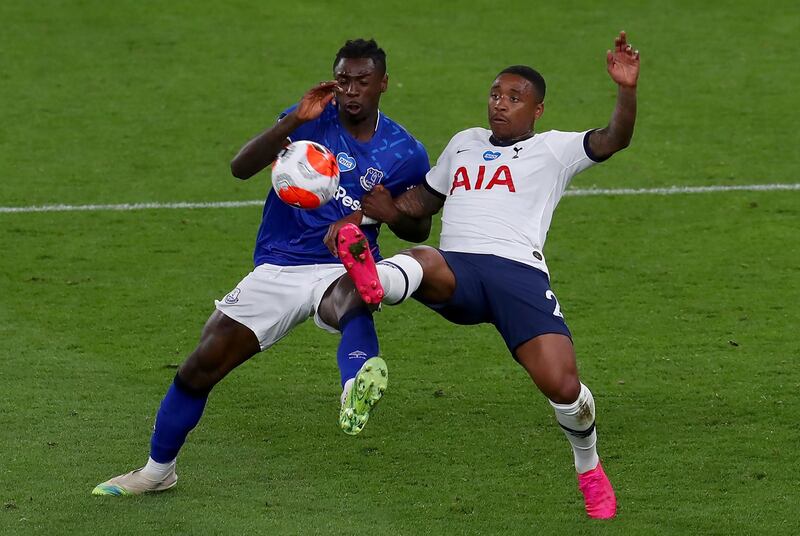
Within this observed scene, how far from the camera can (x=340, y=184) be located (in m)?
7.11

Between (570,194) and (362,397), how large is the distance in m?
6.93

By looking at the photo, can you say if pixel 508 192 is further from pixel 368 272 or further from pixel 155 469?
pixel 155 469

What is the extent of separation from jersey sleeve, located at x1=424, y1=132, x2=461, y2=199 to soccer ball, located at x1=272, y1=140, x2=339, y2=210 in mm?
643

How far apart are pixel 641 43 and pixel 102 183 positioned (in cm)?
653

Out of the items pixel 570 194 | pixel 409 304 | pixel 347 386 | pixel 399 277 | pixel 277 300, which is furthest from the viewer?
pixel 570 194

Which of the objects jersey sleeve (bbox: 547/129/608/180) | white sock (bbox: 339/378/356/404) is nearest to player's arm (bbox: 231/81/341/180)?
jersey sleeve (bbox: 547/129/608/180)

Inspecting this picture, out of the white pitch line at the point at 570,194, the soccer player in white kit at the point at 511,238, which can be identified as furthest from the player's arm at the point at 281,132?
the white pitch line at the point at 570,194

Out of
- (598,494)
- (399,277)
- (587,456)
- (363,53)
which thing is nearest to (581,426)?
(587,456)

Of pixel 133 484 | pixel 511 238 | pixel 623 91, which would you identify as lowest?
pixel 133 484

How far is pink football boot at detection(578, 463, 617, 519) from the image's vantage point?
22.3 feet

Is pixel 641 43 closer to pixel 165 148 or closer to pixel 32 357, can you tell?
pixel 165 148

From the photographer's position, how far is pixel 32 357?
→ 9102 millimetres

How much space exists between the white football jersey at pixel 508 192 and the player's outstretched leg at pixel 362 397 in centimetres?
108

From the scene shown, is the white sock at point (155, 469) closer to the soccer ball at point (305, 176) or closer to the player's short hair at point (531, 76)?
the soccer ball at point (305, 176)
